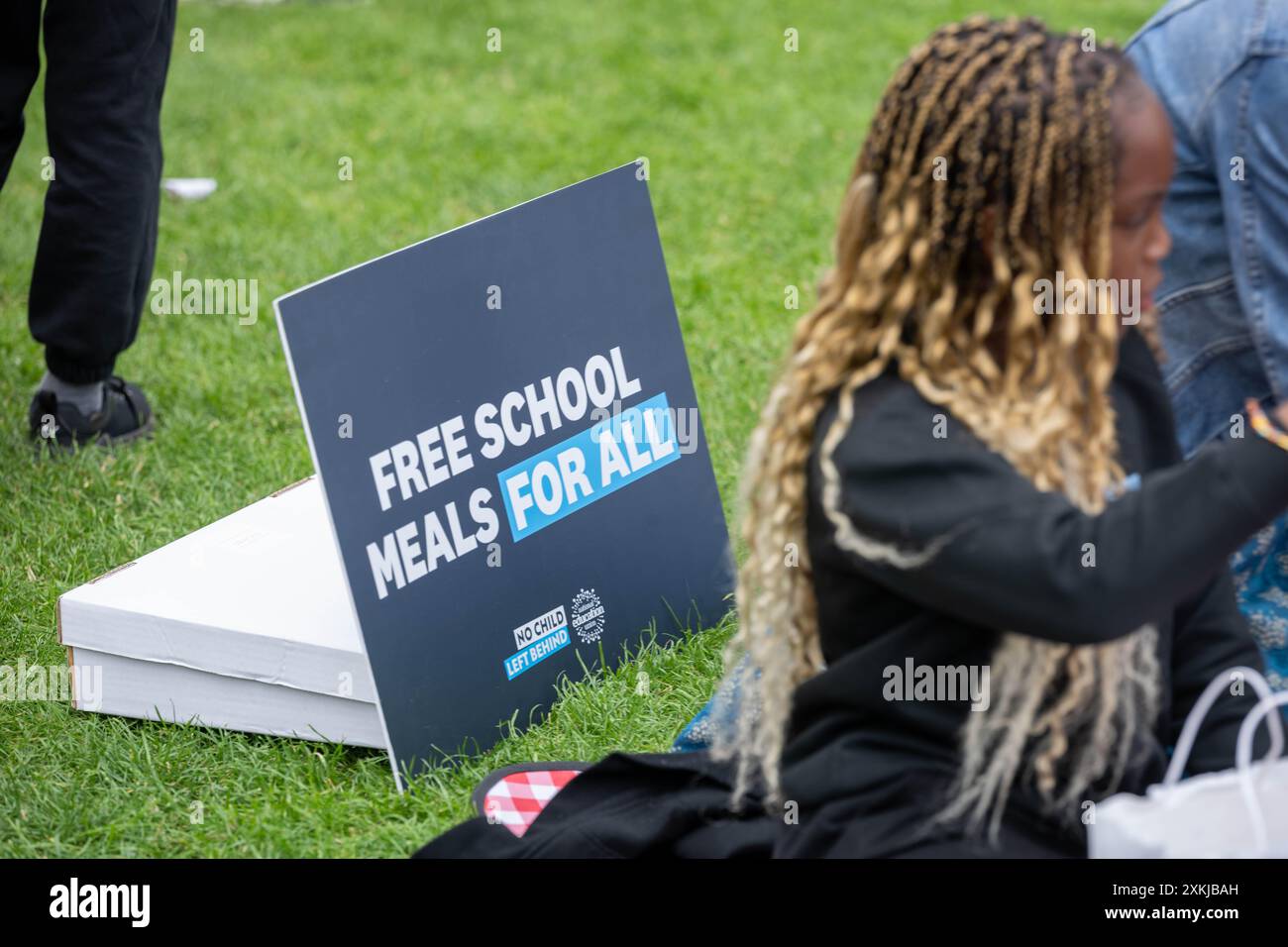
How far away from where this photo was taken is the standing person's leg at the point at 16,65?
11.3 feet

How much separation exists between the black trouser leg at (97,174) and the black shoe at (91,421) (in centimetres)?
9

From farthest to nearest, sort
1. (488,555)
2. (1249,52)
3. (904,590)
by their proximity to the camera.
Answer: (488,555)
(1249,52)
(904,590)

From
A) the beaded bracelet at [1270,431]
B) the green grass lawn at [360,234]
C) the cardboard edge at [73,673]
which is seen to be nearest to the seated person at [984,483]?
the beaded bracelet at [1270,431]

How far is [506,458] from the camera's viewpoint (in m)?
2.71

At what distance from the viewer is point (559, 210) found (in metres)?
2.81

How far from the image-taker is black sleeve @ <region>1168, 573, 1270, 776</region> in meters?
1.97

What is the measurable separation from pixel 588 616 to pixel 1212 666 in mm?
1230

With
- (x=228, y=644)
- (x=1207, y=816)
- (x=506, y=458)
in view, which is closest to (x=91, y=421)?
(x=228, y=644)

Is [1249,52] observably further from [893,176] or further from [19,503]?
[19,503]

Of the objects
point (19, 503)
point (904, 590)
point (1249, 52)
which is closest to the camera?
point (904, 590)

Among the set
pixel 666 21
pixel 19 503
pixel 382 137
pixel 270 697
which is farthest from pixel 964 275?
pixel 666 21

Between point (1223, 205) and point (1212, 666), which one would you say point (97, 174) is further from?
point (1212, 666)

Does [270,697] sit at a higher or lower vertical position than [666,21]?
lower
